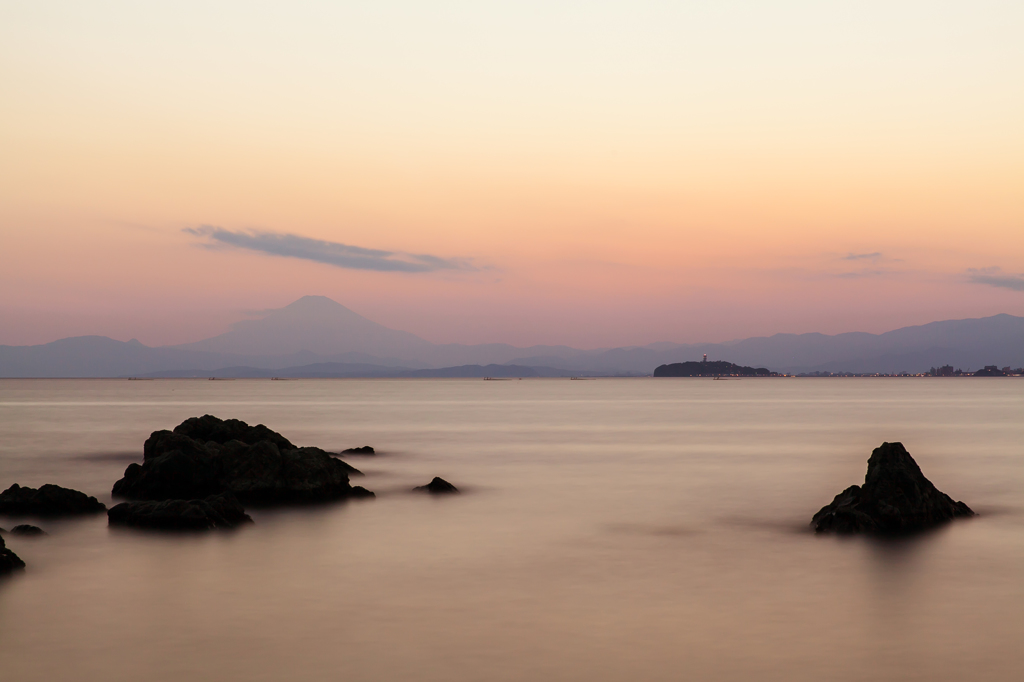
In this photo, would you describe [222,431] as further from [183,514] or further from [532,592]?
[532,592]

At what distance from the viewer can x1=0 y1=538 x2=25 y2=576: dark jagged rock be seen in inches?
568

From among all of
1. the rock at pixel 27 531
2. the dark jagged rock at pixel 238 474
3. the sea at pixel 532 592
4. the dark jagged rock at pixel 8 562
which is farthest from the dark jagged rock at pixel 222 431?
the dark jagged rock at pixel 8 562

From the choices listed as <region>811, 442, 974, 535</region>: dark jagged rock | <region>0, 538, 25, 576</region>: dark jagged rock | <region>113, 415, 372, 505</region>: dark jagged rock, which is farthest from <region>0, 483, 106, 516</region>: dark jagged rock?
<region>811, 442, 974, 535</region>: dark jagged rock

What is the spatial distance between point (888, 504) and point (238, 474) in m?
16.0

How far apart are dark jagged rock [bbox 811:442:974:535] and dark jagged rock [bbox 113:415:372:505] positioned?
12838 millimetres

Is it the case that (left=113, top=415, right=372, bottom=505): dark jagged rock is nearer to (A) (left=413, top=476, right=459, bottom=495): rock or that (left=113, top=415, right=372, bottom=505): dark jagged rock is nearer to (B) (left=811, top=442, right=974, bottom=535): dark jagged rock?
(A) (left=413, top=476, right=459, bottom=495): rock

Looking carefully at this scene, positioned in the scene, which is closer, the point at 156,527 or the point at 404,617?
the point at 404,617

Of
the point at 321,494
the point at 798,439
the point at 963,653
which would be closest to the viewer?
the point at 963,653

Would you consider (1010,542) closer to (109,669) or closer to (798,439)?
(109,669)

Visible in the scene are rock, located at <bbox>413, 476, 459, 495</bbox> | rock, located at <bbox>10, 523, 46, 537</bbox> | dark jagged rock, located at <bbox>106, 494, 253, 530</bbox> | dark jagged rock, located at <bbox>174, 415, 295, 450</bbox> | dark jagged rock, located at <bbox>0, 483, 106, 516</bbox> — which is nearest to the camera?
rock, located at <bbox>10, 523, 46, 537</bbox>

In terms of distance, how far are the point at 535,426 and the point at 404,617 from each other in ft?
168

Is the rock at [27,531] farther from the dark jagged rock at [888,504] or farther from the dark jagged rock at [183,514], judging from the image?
the dark jagged rock at [888,504]

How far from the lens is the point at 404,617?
12219 mm

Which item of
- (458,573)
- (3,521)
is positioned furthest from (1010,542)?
(3,521)
